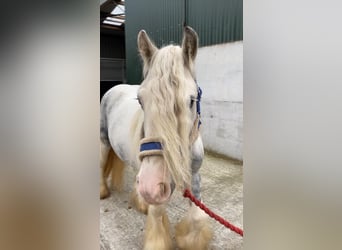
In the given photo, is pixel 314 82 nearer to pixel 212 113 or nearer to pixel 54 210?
pixel 54 210

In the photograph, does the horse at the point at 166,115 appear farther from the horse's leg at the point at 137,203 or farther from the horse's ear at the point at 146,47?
the horse's leg at the point at 137,203

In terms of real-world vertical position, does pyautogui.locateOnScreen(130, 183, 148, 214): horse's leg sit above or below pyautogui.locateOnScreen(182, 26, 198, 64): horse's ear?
below

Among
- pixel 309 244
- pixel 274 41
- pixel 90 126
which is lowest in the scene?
pixel 309 244

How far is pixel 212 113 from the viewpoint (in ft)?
3.04

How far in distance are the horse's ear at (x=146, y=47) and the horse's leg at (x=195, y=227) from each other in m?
0.31

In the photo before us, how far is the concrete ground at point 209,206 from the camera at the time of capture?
2.32ft

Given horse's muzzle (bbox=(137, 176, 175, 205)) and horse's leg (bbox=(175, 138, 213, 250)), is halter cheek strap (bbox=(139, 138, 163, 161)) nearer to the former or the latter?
horse's muzzle (bbox=(137, 176, 175, 205))

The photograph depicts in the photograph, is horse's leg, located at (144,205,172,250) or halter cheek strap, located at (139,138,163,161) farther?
horse's leg, located at (144,205,172,250)

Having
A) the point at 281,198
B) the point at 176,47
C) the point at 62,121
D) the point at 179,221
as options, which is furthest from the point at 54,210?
the point at 179,221

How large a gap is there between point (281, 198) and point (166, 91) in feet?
1.06

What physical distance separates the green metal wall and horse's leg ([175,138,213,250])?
1.05ft

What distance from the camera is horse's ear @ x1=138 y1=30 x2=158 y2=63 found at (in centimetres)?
60

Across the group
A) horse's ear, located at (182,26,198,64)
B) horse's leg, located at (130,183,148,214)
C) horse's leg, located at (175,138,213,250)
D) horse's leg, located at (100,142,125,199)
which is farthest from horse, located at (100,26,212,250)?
horse's leg, located at (100,142,125,199)

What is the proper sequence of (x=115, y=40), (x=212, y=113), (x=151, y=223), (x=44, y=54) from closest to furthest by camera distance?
(x=44, y=54) < (x=115, y=40) < (x=151, y=223) < (x=212, y=113)
